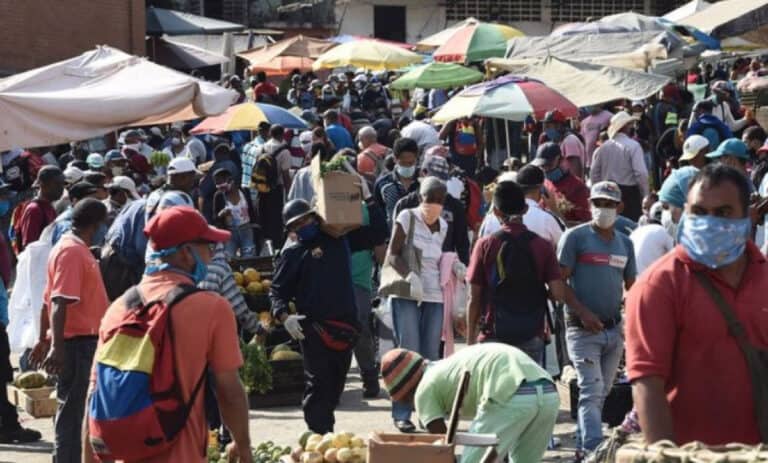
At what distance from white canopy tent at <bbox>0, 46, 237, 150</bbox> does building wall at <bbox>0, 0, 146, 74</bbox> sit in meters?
13.7

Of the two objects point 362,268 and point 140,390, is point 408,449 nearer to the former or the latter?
point 140,390

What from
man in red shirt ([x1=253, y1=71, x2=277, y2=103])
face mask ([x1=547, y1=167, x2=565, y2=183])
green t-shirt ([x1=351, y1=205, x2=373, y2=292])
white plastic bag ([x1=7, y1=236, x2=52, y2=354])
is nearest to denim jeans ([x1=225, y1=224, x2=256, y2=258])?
face mask ([x1=547, y1=167, x2=565, y2=183])

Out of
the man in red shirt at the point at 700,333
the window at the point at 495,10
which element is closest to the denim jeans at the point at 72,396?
the man in red shirt at the point at 700,333

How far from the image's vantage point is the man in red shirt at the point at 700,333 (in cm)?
470

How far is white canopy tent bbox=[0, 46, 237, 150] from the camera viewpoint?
12.1 meters

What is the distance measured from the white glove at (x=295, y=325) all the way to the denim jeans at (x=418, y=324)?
1.26 metres

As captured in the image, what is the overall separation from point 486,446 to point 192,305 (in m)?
1.70

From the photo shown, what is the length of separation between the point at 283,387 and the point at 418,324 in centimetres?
164

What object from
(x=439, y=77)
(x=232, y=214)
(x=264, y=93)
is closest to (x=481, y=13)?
(x=264, y=93)

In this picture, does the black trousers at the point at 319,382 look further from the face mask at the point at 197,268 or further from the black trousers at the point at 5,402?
the face mask at the point at 197,268

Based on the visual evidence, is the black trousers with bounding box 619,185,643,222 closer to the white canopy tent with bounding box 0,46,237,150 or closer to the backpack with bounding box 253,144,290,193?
the backpack with bounding box 253,144,290,193

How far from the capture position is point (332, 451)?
7.78 metres

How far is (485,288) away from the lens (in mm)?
9320

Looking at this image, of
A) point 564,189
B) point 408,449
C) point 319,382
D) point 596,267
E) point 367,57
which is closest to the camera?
point 408,449
